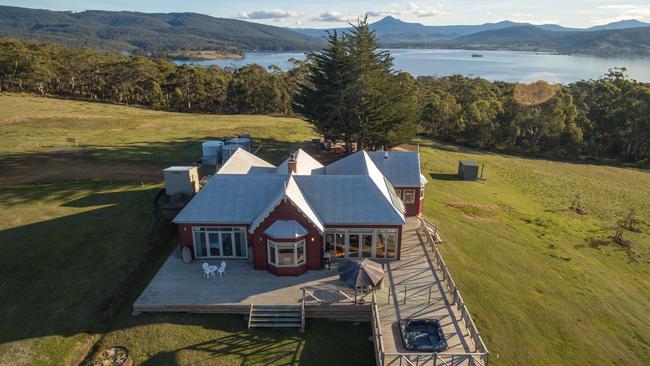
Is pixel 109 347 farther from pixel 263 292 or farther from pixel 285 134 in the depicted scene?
pixel 285 134

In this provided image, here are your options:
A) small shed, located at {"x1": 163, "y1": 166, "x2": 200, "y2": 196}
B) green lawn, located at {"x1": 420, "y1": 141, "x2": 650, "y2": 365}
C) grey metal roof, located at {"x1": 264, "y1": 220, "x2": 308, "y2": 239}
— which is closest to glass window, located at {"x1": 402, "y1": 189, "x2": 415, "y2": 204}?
green lawn, located at {"x1": 420, "y1": 141, "x2": 650, "y2": 365}

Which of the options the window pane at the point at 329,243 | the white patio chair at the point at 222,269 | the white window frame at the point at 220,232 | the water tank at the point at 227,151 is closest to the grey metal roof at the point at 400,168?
the window pane at the point at 329,243

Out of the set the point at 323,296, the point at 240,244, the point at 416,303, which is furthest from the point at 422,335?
the point at 240,244

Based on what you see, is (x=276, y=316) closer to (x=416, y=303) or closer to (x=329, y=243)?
(x=329, y=243)

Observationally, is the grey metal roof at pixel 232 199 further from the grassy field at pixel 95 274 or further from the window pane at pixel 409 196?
the window pane at pixel 409 196

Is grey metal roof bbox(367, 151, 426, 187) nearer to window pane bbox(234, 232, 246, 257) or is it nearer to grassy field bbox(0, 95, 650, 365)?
grassy field bbox(0, 95, 650, 365)

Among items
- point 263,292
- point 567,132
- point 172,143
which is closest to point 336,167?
point 263,292
